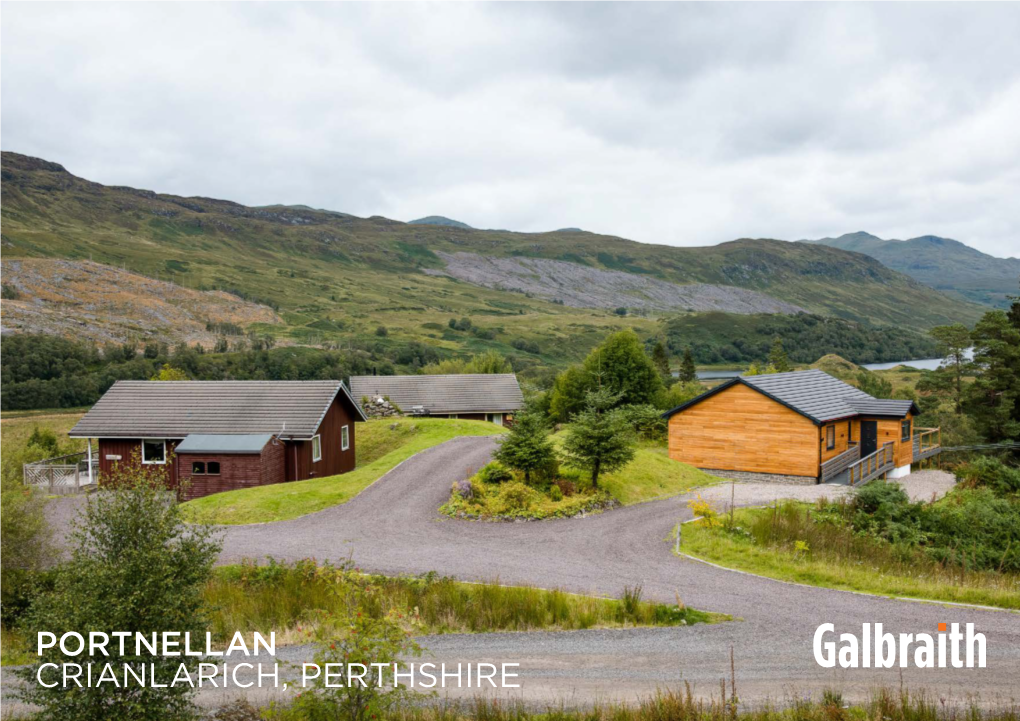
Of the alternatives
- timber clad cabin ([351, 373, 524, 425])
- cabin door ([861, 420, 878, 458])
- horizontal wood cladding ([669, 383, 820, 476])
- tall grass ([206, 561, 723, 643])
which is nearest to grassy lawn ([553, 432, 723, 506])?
horizontal wood cladding ([669, 383, 820, 476])

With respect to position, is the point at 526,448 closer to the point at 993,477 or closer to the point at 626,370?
the point at 993,477

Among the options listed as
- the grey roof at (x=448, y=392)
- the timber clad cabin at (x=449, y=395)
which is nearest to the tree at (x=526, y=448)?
the timber clad cabin at (x=449, y=395)

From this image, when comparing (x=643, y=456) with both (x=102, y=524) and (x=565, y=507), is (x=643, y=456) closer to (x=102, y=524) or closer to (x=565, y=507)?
(x=565, y=507)

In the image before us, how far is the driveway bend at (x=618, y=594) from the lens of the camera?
9930mm

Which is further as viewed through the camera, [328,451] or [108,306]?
[108,306]

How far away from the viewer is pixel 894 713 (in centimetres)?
861

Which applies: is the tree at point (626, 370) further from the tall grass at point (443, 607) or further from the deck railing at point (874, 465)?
the tall grass at point (443, 607)

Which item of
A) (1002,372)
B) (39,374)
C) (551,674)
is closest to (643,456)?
(551,674)

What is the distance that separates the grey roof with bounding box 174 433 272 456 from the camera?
2827 centimetres

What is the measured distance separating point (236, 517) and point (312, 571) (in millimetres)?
8156

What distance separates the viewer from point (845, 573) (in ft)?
48.5

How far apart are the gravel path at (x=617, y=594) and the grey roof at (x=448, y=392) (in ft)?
82.6

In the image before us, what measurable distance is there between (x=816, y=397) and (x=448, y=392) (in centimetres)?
2719

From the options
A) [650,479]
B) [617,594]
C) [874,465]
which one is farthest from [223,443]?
[874,465]
